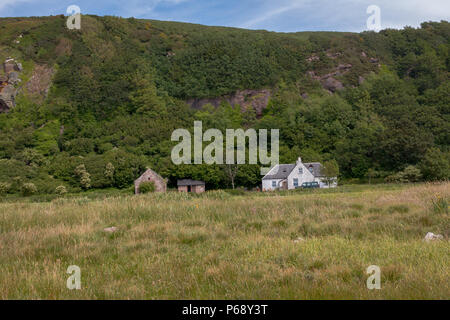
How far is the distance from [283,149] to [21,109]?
83766mm

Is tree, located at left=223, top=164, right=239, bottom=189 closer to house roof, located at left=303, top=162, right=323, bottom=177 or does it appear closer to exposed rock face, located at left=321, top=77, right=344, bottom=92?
house roof, located at left=303, top=162, right=323, bottom=177

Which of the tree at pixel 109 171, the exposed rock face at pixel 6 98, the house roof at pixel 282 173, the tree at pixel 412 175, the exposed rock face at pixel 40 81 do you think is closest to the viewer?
the tree at pixel 412 175

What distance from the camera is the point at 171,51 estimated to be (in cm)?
15700

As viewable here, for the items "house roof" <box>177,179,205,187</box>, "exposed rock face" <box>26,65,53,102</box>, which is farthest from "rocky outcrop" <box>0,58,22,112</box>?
"house roof" <box>177,179,205,187</box>

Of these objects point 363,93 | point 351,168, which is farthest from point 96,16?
point 351,168

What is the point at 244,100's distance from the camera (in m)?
135

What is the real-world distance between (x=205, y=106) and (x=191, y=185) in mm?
60591

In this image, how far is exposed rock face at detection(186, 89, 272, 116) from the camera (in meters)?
132

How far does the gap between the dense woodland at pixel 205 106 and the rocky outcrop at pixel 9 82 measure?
2656 millimetres

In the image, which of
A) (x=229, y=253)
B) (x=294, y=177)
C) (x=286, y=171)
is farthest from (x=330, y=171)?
(x=229, y=253)

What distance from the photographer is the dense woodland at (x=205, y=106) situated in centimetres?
7550

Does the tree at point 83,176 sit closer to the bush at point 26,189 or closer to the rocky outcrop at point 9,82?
the bush at point 26,189

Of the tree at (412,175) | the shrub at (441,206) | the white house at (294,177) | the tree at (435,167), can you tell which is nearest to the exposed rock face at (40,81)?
the white house at (294,177)

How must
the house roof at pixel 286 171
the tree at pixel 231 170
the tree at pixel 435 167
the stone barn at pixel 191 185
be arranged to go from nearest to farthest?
the tree at pixel 435 167 → the house roof at pixel 286 171 → the tree at pixel 231 170 → the stone barn at pixel 191 185
